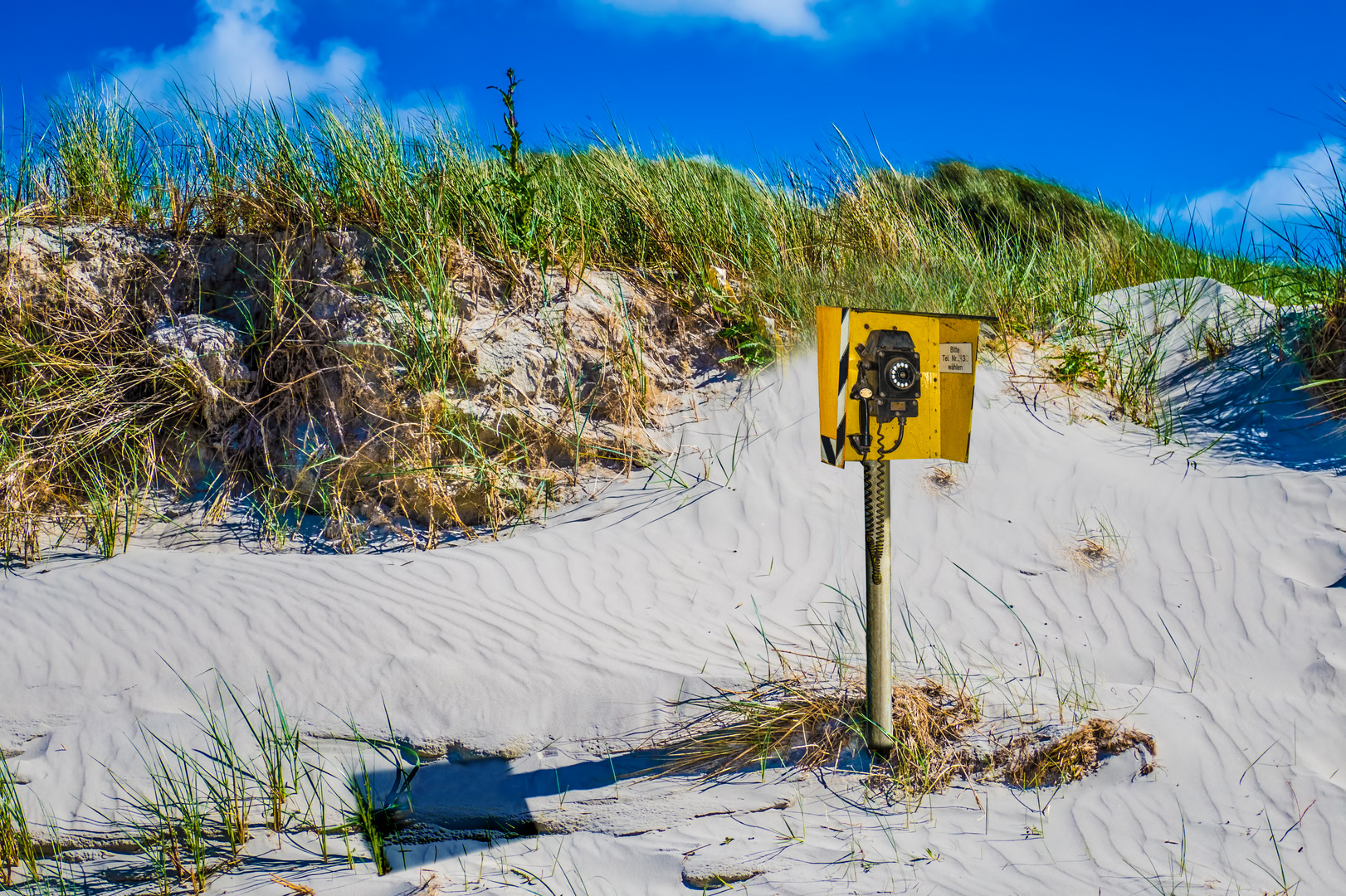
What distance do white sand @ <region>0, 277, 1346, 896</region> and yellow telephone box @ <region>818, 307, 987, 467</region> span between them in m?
1.17

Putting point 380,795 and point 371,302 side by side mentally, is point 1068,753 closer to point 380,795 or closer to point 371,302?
point 380,795

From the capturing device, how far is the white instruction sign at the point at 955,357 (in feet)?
10.3

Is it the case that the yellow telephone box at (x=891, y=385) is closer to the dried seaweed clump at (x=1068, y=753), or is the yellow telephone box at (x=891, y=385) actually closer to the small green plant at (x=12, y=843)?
the dried seaweed clump at (x=1068, y=753)

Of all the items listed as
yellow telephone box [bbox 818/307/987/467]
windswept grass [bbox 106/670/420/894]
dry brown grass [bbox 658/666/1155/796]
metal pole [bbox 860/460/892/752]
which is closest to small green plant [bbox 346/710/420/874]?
windswept grass [bbox 106/670/420/894]

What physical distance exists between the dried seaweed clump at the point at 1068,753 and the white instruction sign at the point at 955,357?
1.34m

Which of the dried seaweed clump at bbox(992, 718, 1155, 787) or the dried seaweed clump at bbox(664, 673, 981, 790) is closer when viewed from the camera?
the dried seaweed clump at bbox(992, 718, 1155, 787)

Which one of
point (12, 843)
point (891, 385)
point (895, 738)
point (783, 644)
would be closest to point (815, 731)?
point (895, 738)

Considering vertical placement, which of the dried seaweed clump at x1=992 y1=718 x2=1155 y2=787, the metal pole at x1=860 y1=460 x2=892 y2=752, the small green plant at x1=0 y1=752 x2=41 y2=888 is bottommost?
the small green plant at x1=0 y1=752 x2=41 y2=888

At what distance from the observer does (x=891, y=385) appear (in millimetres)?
2979

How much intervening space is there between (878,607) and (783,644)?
0.94 m

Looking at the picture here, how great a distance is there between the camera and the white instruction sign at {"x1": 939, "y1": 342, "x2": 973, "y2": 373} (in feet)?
10.3

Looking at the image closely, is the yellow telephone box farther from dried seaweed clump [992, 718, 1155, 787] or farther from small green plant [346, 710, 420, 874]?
small green plant [346, 710, 420, 874]

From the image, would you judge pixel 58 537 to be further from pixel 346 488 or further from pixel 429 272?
pixel 429 272

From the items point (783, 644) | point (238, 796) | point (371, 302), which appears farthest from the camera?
point (371, 302)
